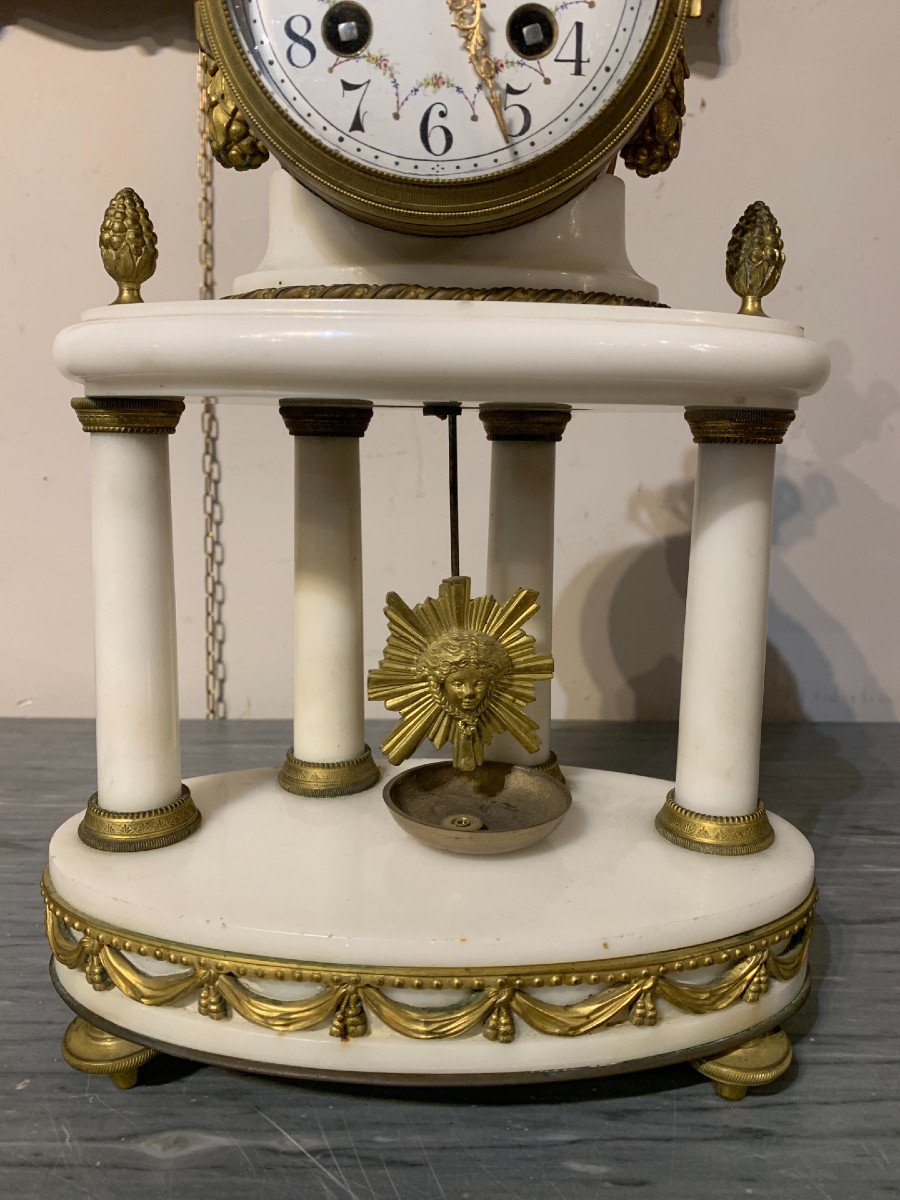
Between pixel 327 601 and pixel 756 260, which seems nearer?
pixel 756 260

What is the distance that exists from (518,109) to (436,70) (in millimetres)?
65

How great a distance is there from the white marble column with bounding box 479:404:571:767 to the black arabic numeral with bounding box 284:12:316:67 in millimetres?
364

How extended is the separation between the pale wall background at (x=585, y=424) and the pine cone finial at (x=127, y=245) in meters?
0.79

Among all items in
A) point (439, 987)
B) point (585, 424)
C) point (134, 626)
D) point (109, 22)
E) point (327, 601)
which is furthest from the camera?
point (585, 424)

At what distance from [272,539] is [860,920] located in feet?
3.40

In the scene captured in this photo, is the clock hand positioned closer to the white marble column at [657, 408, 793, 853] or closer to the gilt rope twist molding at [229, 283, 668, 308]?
the gilt rope twist molding at [229, 283, 668, 308]

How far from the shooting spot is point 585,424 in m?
1.62

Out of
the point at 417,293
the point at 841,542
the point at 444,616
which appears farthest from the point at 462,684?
the point at 841,542

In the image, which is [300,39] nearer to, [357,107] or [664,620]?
[357,107]

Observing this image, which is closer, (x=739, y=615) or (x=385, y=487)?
(x=739, y=615)

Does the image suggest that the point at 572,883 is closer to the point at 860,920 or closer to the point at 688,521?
the point at 860,920

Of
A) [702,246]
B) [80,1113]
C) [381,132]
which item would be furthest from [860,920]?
[702,246]

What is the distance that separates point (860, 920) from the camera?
104 cm

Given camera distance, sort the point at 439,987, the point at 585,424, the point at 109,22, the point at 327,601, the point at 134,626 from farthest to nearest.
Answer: the point at 585,424 → the point at 109,22 → the point at 327,601 → the point at 134,626 → the point at 439,987
